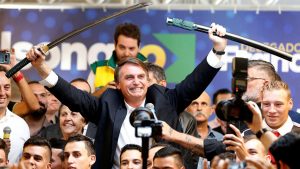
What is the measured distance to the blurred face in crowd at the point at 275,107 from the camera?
833cm

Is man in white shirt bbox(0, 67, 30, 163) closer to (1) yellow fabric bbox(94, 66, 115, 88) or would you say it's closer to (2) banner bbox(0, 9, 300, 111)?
(1) yellow fabric bbox(94, 66, 115, 88)

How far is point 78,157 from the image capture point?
917 centimetres

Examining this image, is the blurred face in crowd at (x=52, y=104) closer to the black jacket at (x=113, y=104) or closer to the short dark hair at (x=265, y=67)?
the black jacket at (x=113, y=104)

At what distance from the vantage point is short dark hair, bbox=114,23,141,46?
10064mm

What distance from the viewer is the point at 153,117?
6.70m

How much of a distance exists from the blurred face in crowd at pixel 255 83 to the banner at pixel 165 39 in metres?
2.00

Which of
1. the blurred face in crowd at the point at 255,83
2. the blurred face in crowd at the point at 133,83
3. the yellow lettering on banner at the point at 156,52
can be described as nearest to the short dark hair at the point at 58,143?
the blurred face in crowd at the point at 133,83

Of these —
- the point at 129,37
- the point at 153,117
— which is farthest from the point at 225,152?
the point at 129,37

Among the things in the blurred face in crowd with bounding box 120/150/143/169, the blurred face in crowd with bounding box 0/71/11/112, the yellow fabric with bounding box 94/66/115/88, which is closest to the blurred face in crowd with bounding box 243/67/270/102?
the blurred face in crowd with bounding box 120/150/143/169

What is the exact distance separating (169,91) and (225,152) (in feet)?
4.16

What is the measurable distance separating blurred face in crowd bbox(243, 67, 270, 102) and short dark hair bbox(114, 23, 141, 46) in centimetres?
160

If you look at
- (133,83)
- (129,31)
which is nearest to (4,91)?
(129,31)

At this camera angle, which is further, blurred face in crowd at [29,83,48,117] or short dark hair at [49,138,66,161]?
blurred face in crowd at [29,83,48,117]

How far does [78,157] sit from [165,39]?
233cm
